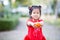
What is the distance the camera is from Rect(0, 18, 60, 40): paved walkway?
1.52 metres

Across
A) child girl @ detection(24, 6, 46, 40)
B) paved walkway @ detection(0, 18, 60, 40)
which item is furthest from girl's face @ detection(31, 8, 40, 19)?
paved walkway @ detection(0, 18, 60, 40)

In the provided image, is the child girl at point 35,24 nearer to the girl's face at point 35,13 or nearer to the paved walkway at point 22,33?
the girl's face at point 35,13

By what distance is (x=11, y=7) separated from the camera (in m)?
1.55

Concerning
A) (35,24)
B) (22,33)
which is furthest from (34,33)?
(22,33)

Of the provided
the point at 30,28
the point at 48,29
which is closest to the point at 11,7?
the point at 30,28

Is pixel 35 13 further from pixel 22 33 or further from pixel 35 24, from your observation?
pixel 22 33

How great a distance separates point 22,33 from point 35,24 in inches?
8.4

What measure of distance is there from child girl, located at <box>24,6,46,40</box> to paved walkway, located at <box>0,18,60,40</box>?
0.11m

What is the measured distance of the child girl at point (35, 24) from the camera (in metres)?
1.39

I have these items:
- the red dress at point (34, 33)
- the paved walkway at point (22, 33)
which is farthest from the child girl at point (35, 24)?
the paved walkway at point (22, 33)

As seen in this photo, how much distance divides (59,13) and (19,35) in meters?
0.45

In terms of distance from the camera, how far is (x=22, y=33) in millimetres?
1536

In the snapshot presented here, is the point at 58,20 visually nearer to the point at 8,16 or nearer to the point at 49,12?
the point at 49,12

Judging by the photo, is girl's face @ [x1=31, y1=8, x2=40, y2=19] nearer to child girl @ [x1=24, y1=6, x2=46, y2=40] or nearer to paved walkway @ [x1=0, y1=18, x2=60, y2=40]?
child girl @ [x1=24, y1=6, x2=46, y2=40]
